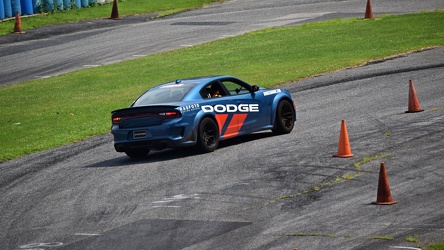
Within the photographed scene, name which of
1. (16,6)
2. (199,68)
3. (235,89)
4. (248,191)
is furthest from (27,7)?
(248,191)

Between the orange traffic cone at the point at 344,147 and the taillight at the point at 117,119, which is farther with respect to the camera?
the taillight at the point at 117,119

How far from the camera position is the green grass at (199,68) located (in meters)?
24.0

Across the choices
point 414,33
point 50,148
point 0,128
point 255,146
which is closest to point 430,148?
point 255,146

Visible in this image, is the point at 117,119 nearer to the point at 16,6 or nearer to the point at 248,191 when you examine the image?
the point at 248,191

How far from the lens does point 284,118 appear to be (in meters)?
19.5

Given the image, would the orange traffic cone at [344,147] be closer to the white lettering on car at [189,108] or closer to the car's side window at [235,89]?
the white lettering on car at [189,108]

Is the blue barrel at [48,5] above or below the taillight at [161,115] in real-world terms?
below

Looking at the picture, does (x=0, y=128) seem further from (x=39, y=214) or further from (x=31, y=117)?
(x=39, y=214)

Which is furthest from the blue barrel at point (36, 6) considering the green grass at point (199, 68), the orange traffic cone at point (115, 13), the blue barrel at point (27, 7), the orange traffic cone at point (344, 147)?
the orange traffic cone at point (344, 147)

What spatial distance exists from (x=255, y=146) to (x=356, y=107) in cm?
443

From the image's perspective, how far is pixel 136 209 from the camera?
46.1ft

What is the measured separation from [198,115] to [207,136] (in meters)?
0.45

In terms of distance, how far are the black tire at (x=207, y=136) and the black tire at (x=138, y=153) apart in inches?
47.4

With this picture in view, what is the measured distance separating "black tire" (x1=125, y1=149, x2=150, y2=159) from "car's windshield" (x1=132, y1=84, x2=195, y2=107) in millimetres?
860
